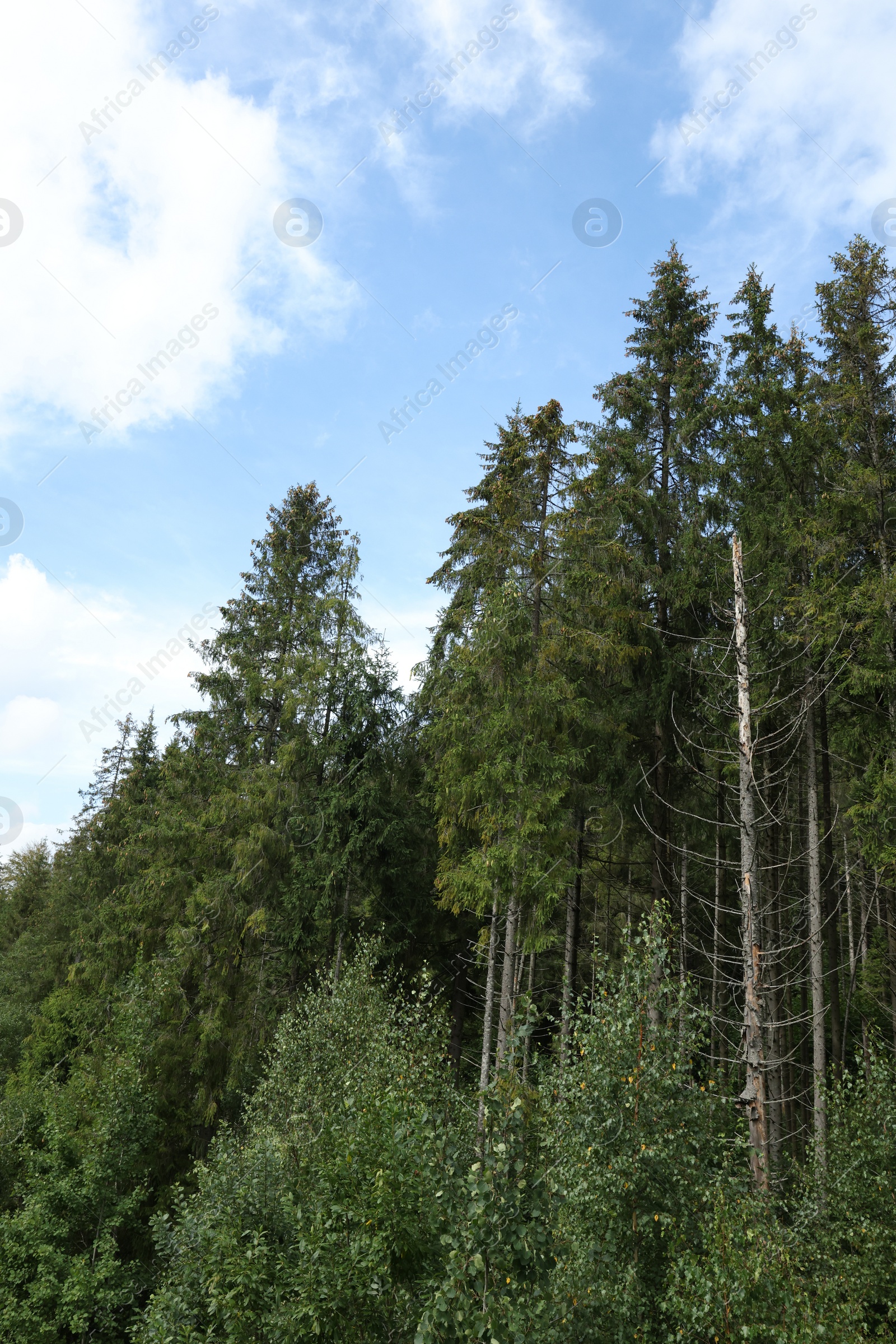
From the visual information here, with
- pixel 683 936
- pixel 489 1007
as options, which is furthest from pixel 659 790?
pixel 489 1007

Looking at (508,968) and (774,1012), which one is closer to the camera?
(508,968)

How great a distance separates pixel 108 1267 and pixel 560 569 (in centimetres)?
1483

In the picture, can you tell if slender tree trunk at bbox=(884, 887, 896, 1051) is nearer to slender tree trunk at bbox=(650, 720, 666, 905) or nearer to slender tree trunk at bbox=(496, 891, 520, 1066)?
slender tree trunk at bbox=(650, 720, 666, 905)

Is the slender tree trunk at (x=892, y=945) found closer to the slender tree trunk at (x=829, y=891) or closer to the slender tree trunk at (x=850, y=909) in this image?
the slender tree trunk at (x=850, y=909)

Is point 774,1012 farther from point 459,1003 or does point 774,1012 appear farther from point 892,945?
point 459,1003

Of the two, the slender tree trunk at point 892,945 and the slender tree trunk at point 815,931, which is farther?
the slender tree trunk at point 892,945

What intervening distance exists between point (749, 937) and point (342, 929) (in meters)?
11.1

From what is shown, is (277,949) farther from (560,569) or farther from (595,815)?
(560,569)

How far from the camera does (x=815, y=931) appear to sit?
12367 mm

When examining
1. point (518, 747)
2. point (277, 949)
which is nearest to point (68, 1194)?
point (277, 949)

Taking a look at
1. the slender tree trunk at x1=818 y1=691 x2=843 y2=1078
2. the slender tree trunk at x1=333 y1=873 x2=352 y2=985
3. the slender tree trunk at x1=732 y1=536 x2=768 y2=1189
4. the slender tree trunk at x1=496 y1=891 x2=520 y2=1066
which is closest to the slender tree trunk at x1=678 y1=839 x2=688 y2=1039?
the slender tree trunk at x1=732 y1=536 x2=768 y2=1189

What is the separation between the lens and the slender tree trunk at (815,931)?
12.3 meters

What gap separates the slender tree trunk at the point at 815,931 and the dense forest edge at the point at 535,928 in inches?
4.2

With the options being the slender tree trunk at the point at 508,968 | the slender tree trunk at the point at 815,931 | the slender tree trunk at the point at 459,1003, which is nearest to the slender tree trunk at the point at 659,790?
the slender tree trunk at the point at 815,931
